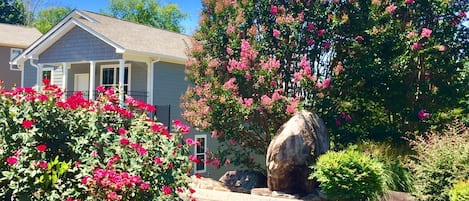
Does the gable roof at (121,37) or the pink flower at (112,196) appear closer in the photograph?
the pink flower at (112,196)

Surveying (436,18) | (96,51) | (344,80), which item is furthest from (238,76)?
(96,51)

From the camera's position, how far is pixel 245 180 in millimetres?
11984

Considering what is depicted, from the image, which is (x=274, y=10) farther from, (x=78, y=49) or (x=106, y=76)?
(x=106, y=76)

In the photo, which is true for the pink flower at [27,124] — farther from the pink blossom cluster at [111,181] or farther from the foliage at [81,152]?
the pink blossom cluster at [111,181]

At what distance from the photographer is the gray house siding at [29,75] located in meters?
20.8

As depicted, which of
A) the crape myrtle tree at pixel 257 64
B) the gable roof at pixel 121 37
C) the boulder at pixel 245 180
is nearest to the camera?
the crape myrtle tree at pixel 257 64

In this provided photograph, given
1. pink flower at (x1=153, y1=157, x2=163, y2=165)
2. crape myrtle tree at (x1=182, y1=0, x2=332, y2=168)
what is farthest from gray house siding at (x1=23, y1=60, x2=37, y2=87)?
pink flower at (x1=153, y1=157, x2=163, y2=165)

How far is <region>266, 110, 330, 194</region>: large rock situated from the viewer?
9828 millimetres

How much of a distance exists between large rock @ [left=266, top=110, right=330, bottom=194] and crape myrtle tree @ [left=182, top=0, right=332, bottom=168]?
0.63m

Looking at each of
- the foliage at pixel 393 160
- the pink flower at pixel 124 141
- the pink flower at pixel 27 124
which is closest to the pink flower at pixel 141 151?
the pink flower at pixel 124 141

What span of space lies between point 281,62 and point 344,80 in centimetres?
179

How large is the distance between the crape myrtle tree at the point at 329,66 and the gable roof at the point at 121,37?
10.2 ft

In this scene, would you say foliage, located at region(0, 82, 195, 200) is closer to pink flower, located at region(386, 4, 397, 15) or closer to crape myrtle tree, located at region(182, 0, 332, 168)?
crape myrtle tree, located at region(182, 0, 332, 168)

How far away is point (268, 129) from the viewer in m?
11.6
